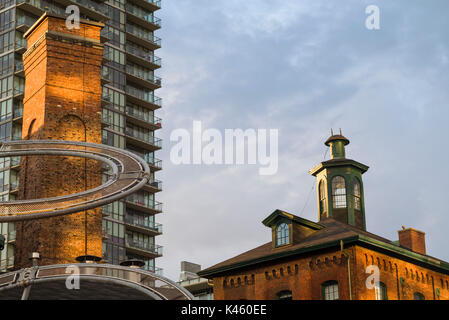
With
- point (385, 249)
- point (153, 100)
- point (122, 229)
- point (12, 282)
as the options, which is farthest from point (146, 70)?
point (12, 282)

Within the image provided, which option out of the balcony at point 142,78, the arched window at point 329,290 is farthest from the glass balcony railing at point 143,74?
the arched window at point 329,290

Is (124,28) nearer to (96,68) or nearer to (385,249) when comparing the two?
(96,68)

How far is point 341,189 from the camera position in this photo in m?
50.2

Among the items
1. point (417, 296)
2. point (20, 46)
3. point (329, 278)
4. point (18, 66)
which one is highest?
point (20, 46)

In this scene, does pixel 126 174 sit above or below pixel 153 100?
below

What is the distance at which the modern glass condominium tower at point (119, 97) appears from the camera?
262 ft

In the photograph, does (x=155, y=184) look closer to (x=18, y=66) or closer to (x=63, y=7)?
(x=18, y=66)

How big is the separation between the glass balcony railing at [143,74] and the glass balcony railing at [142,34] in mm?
3906

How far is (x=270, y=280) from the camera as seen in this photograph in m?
44.7

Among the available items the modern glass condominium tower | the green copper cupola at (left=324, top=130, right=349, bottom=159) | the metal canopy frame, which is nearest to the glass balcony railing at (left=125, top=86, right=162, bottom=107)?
the modern glass condominium tower

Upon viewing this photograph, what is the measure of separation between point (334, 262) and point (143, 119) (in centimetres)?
5491

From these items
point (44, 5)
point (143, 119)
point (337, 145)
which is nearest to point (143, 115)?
point (143, 119)

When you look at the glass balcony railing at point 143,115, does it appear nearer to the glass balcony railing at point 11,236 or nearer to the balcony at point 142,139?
the balcony at point 142,139
